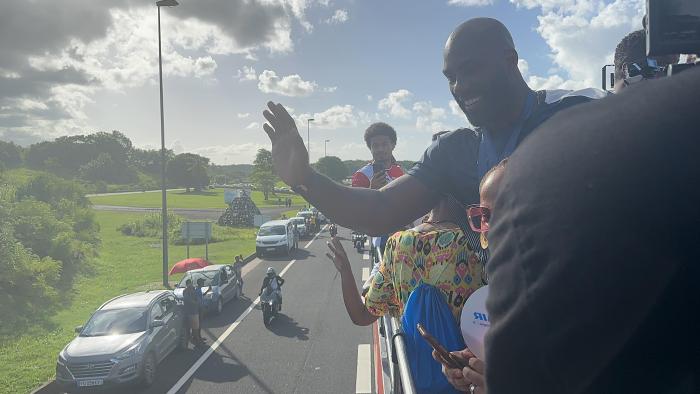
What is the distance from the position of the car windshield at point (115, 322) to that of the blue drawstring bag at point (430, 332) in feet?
29.2

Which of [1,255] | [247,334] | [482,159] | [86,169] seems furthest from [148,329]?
[86,169]

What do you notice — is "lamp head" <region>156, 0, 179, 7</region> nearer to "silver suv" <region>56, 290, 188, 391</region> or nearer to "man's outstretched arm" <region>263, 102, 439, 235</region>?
"silver suv" <region>56, 290, 188, 391</region>

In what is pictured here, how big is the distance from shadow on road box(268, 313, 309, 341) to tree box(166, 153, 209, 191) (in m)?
73.4

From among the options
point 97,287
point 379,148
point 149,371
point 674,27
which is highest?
point 674,27

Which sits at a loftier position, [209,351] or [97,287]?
[209,351]

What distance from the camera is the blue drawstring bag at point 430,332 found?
1891 mm

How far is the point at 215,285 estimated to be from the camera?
1395cm

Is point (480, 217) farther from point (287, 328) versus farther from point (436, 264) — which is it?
point (287, 328)

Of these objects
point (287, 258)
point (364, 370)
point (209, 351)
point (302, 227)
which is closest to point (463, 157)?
point (364, 370)

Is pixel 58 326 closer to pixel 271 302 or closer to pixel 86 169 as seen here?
pixel 271 302

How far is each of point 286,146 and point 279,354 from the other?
9089 millimetres

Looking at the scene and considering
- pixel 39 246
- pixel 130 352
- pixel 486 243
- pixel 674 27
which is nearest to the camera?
pixel 674 27

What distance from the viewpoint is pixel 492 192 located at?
4.89ft

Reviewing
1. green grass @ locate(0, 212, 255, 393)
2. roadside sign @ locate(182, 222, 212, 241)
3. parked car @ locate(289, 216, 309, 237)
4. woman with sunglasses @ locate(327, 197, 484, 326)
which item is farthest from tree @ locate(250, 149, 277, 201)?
woman with sunglasses @ locate(327, 197, 484, 326)
